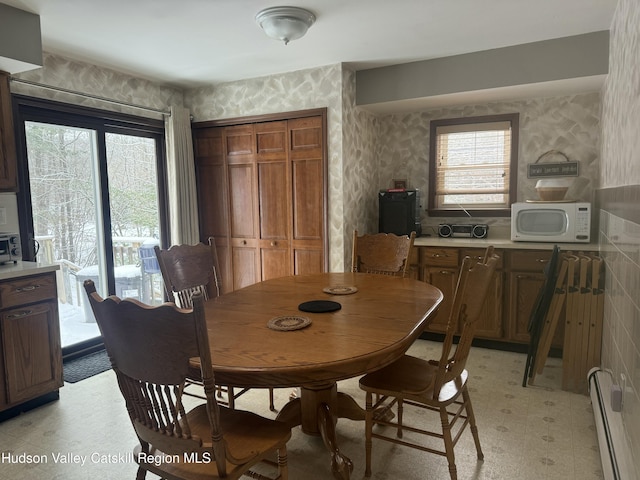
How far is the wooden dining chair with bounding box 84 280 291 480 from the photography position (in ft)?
3.91

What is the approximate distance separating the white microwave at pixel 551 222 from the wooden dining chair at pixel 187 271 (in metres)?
2.35

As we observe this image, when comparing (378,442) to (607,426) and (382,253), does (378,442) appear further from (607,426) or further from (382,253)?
(382,253)

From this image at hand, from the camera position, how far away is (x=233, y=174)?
171 inches

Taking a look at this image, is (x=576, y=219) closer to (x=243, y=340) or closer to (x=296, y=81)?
(x=296, y=81)

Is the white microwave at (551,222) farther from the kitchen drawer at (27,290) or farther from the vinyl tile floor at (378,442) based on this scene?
the kitchen drawer at (27,290)

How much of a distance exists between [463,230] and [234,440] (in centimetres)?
298

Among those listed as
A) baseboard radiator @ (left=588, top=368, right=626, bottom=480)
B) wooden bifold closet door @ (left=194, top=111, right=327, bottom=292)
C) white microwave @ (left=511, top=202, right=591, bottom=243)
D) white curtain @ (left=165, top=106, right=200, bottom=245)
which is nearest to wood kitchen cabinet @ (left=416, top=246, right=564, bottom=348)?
white microwave @ (left=511, top=202, right=591, bottom=243)

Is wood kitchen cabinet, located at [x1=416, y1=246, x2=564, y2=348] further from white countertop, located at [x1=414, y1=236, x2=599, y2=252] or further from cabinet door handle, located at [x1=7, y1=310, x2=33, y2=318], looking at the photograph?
cabinet door handle, located at [x1=7, y1=310, x2=33, y2=318]

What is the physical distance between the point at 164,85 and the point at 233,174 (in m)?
1.08

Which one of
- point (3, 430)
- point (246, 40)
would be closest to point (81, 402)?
point (3, 430)

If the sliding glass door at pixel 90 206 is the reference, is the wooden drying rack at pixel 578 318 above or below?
below

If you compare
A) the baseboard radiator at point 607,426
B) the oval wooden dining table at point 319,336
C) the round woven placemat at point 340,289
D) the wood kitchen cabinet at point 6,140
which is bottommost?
the baseboard radiator at point 607,426

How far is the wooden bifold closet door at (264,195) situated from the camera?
3908 mm

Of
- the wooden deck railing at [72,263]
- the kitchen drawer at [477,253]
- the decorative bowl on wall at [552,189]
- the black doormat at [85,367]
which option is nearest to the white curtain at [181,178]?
the wooden deck railing at [72,263]
